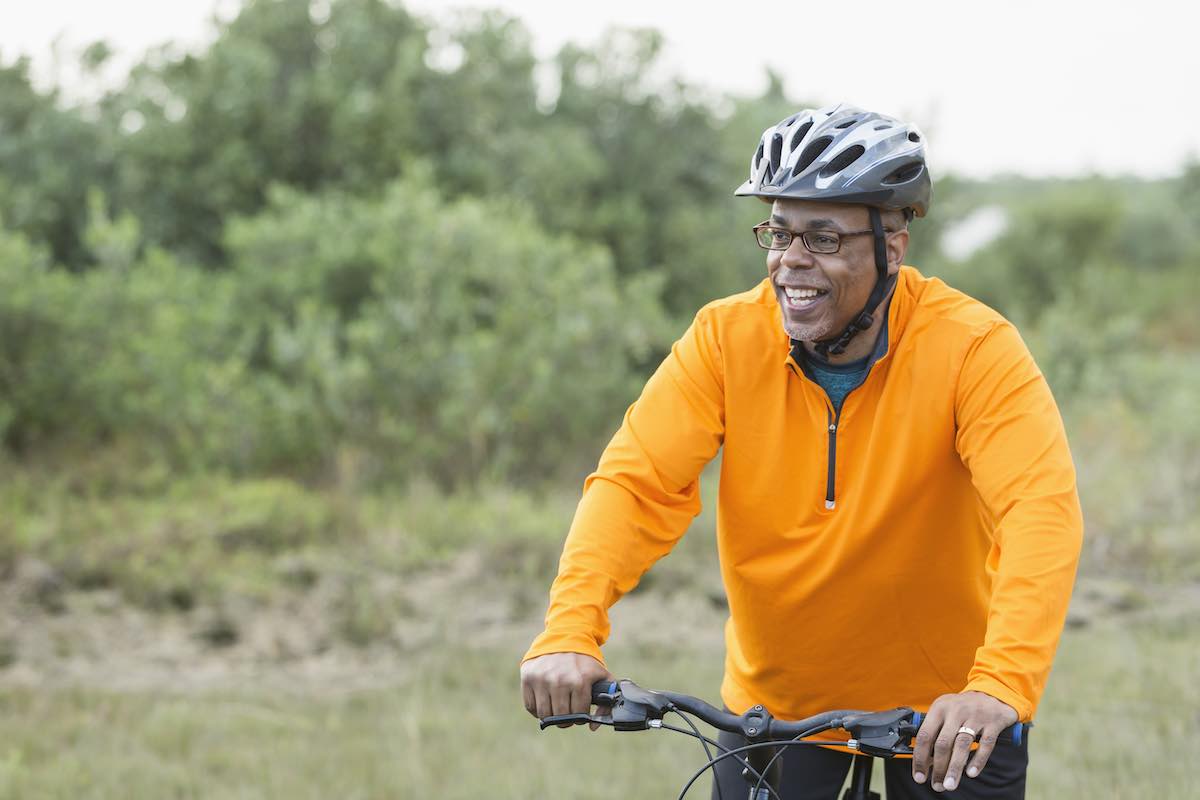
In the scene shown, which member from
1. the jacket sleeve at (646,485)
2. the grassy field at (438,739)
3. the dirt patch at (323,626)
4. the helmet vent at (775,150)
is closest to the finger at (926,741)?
the jacket sleeve at (646,485)

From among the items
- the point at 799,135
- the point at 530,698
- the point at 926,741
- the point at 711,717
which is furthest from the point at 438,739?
the point at 926,741

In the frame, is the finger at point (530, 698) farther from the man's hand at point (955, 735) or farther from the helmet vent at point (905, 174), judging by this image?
the helmet vent at point (905, 174)

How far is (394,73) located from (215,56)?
2533 mm

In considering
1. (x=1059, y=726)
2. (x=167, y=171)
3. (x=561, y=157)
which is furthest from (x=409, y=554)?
(x=561, y=157)

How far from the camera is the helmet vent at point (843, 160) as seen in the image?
2990 mm

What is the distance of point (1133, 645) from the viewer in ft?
26.0

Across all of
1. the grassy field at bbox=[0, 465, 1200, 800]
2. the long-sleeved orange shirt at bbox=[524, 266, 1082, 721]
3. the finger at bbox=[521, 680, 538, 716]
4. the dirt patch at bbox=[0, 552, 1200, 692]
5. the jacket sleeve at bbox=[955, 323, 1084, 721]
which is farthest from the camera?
the dirt patch at bbox=[0, 552, 1200, 692]

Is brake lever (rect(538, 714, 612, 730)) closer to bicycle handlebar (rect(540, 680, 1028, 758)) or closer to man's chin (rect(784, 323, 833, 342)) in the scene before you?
bicycle handlebar (rect(540, 680, 1028, 758))

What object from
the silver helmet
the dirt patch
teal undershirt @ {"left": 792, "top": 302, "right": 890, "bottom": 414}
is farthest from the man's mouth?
the dirt patch

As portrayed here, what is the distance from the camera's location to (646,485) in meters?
3.04

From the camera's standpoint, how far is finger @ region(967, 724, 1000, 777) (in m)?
2.38

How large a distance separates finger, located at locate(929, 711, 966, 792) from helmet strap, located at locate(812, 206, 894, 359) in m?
0.96

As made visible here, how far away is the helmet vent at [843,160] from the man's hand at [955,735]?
123 cm

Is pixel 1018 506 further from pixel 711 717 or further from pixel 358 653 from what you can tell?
pixel 358 653
